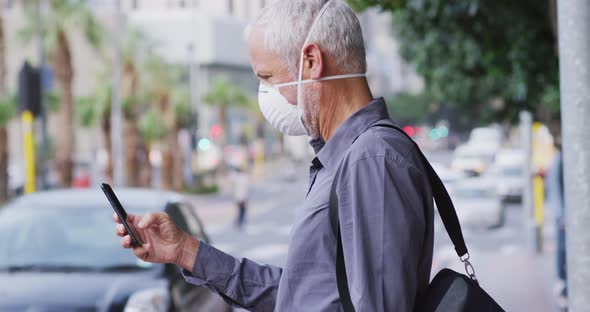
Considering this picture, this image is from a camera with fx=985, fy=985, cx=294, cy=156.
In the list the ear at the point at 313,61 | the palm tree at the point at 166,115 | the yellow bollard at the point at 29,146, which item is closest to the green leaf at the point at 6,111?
the palm tree at the point at 166,115

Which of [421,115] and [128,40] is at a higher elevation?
[128,40]

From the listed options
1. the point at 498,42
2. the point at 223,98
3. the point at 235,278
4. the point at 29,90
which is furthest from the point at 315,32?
the point at 223,98

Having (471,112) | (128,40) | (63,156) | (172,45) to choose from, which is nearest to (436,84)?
(471,112)

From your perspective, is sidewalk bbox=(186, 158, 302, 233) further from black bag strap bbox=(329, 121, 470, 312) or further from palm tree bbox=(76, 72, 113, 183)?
black bag strap bbox=(329, 121, 470, 312)

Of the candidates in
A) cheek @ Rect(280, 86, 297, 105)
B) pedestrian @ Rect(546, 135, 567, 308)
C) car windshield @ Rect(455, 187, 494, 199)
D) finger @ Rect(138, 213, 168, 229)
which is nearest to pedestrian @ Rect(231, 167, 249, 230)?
car windshield @ Rect(455, 187, 494, 199)

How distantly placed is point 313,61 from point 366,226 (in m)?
0.42

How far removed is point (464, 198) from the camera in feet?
78.0

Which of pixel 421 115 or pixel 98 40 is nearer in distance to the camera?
pixel 98 40

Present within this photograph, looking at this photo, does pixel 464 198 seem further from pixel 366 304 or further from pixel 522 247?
pixel 366 304

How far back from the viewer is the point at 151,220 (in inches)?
91.1

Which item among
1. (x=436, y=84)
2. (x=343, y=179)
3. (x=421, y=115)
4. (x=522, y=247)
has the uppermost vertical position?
(x=343, y=179)

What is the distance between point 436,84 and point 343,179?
62.5 ft

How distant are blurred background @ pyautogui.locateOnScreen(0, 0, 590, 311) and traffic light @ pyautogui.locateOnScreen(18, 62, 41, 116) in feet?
0.06

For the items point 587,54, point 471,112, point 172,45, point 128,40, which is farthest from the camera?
point 172,45
